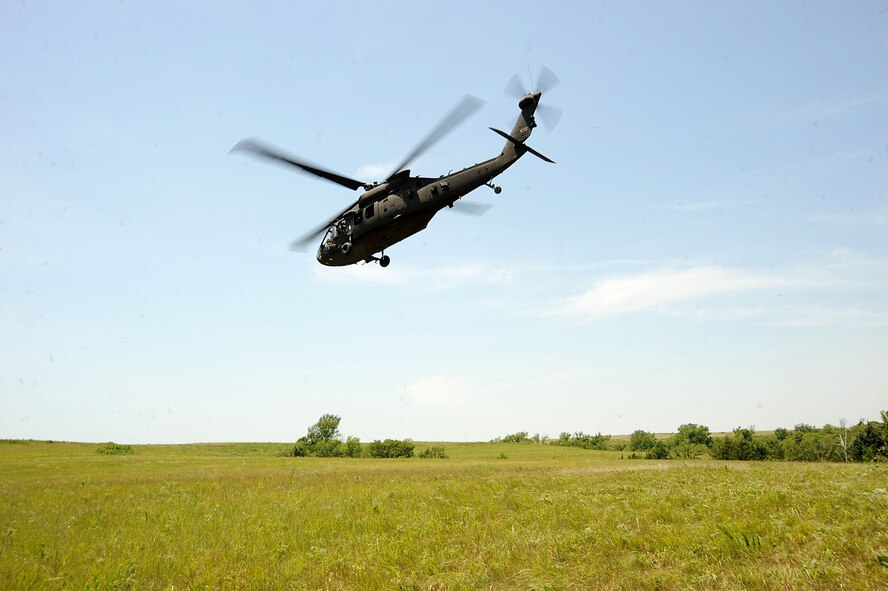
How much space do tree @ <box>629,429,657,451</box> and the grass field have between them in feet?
285

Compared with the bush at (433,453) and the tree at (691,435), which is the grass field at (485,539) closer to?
the bush at (433,453)

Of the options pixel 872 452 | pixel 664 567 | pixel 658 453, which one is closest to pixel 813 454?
pixel 872 452

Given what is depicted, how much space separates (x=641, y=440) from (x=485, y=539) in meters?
102

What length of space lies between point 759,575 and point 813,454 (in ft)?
205

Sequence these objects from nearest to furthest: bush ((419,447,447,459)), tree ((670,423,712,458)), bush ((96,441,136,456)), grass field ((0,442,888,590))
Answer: grass field ((0,442,888,590)) < bush ((96,441,136,456)) < bush ((419,447,447,459)) < tree ((670,423,712,458))

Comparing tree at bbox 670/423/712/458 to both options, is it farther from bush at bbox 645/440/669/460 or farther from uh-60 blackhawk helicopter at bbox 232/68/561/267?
uh-60 blackhawk helicopter at bbox 232/68/561/267

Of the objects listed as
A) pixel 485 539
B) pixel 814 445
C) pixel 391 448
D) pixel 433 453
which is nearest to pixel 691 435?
pixel 814 445

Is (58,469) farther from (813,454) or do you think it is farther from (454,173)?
(813,454)

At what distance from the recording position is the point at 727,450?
6000 centimetres

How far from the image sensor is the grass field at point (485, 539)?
9.22m

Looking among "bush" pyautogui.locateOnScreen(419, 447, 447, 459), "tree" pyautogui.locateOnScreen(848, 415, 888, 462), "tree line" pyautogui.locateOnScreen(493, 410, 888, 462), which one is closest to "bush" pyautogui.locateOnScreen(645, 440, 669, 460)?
"tree line" pyautogui.locateOnScreen(493, 410, 888, 462)

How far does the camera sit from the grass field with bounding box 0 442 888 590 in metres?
9.22

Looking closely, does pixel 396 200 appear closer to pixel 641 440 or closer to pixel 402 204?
pixel 402 204

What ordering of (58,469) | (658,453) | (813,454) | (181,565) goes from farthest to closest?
(658,453) → (813,454) → (58,469) → (181,565)
